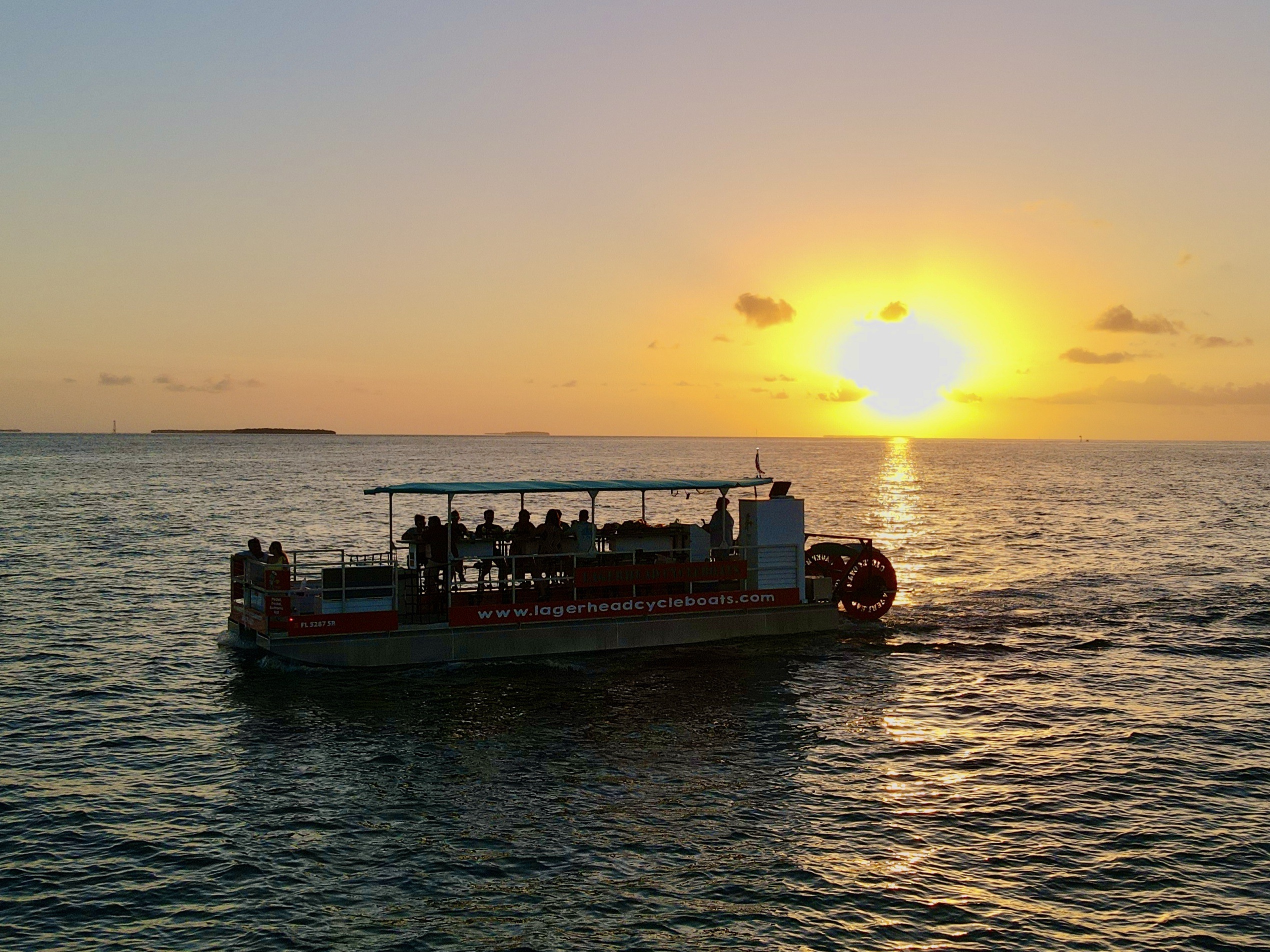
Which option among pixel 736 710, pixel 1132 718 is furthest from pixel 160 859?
pixel 1132 718

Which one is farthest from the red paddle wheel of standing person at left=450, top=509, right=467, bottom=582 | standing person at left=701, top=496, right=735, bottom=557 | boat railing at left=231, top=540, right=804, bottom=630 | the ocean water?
standing person at left=450, top=509, right=467, bottom=582

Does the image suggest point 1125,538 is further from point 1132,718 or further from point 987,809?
point 987,809

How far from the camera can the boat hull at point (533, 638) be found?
23.0m

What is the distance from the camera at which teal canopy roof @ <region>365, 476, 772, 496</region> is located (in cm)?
2306

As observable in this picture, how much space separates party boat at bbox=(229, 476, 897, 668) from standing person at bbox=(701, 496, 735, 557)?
275 millimetres

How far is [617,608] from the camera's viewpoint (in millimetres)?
25438

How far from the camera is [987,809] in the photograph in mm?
15969

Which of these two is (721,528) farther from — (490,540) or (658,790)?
(658,790)

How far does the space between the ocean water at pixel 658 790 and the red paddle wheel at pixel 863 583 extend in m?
0.73

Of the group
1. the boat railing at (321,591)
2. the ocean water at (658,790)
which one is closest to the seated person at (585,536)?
the ocean water at (658,790)

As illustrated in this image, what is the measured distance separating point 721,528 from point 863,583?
5649mm

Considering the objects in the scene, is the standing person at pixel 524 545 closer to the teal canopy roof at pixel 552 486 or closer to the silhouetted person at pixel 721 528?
the teal canopy roof at pixel 552 486

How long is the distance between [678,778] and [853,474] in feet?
535

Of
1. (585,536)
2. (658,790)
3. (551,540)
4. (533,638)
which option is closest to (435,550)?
(551,540)
